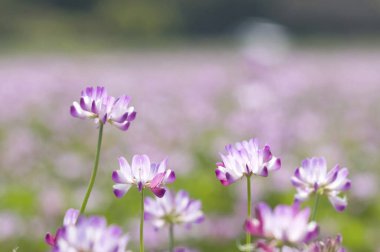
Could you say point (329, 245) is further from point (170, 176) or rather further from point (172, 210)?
point (172, 210)

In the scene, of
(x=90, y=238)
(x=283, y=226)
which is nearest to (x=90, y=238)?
(x=90, y=238)

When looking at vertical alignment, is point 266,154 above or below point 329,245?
above

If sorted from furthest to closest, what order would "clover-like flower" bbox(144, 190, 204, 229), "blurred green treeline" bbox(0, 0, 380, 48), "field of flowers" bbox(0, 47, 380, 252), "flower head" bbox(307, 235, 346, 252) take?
"blurred green treeline" bbox(0, 0, 380, 48) → "field of flowers" bbox(0, 47, 380, 252) → "clover-like flower" bbox(144, 190, 204, 229) → "flower head" bbox(307, 235, 346, 252)

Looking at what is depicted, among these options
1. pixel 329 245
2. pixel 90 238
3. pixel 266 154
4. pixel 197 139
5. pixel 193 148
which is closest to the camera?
pixel 90 238

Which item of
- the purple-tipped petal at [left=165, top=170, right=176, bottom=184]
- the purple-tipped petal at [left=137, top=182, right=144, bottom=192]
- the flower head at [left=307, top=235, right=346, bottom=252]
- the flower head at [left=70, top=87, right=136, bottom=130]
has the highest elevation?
the flower head at [left=70, top=87, right=136, bottom=130]

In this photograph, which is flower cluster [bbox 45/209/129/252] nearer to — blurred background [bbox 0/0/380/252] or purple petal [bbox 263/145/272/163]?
purple petal [bbox 263/145/272/163]

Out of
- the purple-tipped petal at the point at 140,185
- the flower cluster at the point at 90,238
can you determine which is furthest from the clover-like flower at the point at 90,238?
the purple-tipped petal at the point at 140,185

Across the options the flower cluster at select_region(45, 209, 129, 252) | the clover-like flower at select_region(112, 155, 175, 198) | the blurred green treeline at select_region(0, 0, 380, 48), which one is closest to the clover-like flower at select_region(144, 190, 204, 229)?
the clover-like flower at select_region(112, 155, 175, 198)
